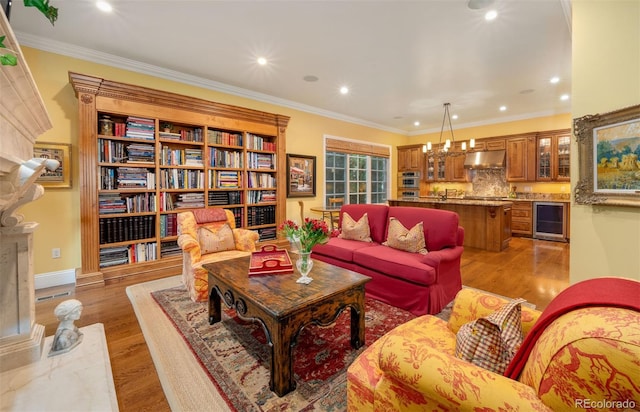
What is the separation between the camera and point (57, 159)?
3.16 meters

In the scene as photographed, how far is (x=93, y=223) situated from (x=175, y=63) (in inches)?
90.2

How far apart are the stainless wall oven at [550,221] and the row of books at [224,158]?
6.25 meters

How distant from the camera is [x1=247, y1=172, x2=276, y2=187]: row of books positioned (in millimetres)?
4660

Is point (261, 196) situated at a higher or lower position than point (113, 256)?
higher

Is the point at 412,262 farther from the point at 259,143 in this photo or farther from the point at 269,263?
the point at 259,143

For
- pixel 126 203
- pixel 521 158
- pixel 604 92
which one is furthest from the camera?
pixel 521 158

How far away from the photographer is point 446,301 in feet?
8.97

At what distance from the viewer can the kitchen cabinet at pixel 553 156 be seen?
5758mm

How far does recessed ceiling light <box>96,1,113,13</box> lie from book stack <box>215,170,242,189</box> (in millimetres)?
2128

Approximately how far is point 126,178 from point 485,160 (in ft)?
24.0

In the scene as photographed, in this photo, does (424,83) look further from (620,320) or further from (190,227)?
(620,320)

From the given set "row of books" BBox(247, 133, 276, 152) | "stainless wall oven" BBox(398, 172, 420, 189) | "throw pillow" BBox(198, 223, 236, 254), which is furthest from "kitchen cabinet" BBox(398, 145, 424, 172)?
"throw pillow" BBox(198, 223, 236, 254)

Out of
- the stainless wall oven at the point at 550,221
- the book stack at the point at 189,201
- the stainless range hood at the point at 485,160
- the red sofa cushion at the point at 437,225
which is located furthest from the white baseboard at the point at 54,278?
the stainless wall oven at the point at 550,221

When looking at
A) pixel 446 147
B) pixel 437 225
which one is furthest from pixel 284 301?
pixel 446 147
